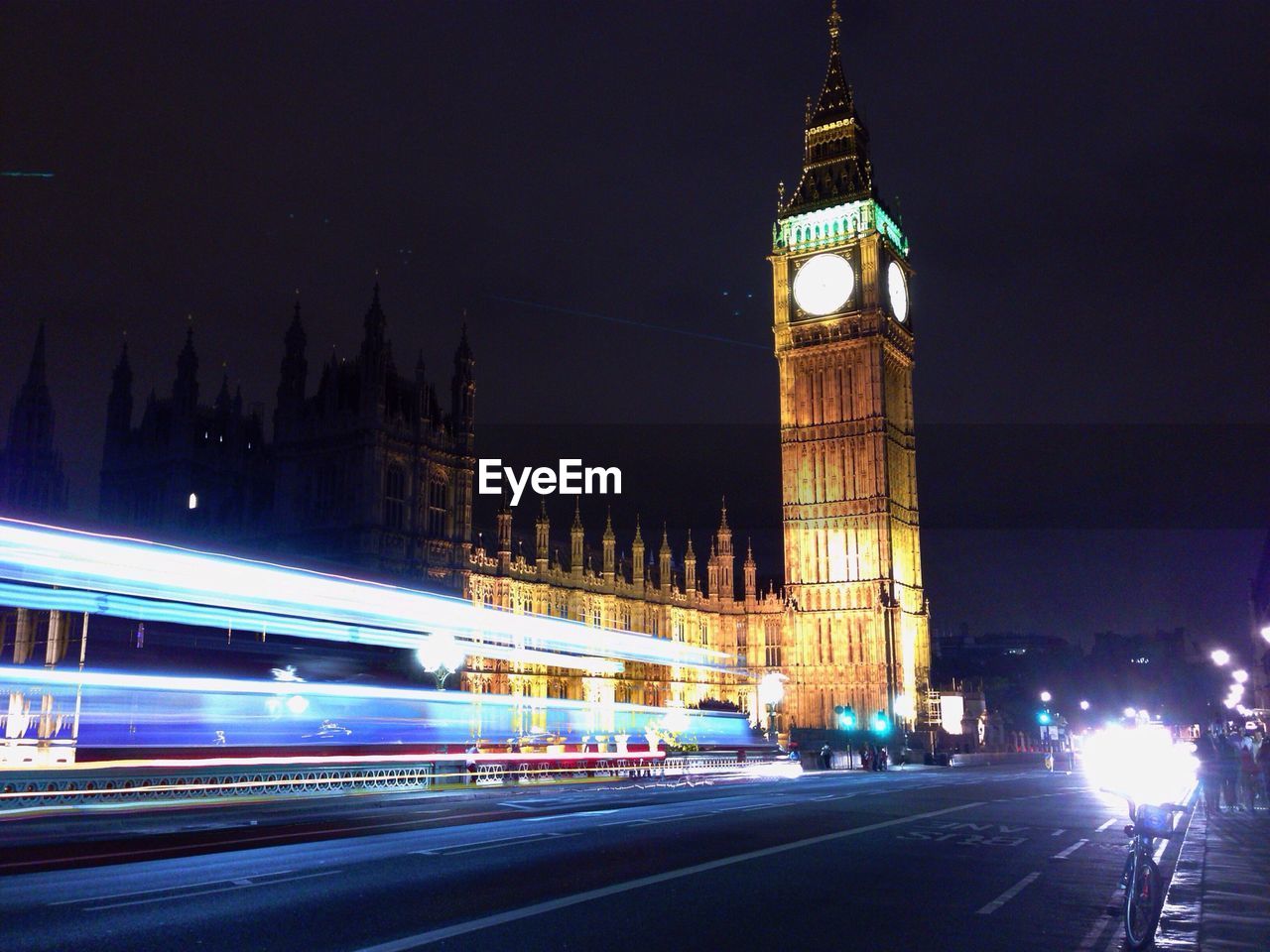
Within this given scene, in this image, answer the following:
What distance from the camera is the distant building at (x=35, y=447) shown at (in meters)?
75.9

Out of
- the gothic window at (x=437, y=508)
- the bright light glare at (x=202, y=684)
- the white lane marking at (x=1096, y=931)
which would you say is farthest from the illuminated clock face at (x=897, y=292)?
the white lane marking at (x=1096, y=931)

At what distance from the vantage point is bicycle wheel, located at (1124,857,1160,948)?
9.18m

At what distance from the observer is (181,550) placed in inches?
953

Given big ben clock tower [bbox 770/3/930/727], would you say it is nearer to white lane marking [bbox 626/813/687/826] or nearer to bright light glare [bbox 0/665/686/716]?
bright light glare [bbox 0/665/686/716]

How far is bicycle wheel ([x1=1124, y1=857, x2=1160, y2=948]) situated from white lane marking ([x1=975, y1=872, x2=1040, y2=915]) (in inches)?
75.9

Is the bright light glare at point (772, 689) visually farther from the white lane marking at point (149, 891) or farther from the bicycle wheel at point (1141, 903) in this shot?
the bicycle wheel at point (1141, 903)

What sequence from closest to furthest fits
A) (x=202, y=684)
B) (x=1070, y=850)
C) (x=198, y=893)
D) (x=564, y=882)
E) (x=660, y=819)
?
(x=198, y=893), (x=564, y=882), (x=1070, y=850), (x=660, y=819), (x=202, y=684)

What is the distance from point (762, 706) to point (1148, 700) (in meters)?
74.5

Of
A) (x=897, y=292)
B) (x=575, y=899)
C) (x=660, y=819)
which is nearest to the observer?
(x=575, y=899)

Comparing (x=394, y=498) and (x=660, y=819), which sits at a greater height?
(x=394, y=498)

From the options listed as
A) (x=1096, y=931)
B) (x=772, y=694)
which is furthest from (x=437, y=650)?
(x=772, y=694)

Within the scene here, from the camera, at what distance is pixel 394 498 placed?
6650 cm

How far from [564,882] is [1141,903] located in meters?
5.90

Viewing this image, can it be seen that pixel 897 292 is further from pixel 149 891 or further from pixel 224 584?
pixel 149 891
